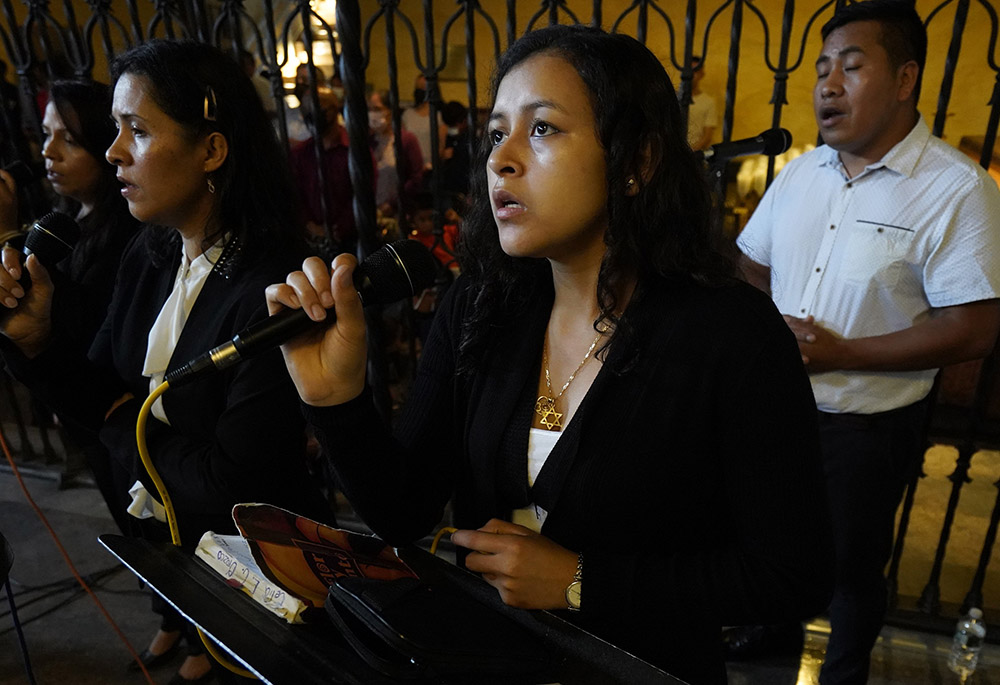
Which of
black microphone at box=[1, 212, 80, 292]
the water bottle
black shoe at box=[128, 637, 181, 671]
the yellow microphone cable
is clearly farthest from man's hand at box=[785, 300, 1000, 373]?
black shoe at box=[128, 637, 181, 671]

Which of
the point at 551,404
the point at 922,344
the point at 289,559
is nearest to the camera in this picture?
the point at 289,559

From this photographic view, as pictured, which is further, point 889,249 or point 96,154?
point 96,154

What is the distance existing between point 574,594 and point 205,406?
878 mm

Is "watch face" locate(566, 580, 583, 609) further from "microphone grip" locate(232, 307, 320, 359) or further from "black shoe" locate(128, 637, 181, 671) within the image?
"black shoe" locate(128, 637, 181, 671)

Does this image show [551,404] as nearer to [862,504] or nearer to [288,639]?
[288,639]

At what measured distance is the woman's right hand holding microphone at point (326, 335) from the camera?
3.06 ft

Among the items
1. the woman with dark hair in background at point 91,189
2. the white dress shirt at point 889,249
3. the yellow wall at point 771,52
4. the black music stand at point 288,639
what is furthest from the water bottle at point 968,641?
the yellow wall at point 771,52

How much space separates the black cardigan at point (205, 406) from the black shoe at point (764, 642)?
142 cm

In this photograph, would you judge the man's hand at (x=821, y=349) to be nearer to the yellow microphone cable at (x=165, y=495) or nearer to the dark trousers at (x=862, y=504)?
the dark trousers at (x=862, y=504)

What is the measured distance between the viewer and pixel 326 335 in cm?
101

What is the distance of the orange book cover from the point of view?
2.61 ft

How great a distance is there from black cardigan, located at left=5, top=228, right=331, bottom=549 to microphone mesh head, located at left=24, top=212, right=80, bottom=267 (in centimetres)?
19

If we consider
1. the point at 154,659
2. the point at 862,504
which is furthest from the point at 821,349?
the point at 154,659

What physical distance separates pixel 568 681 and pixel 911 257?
1468 mm
